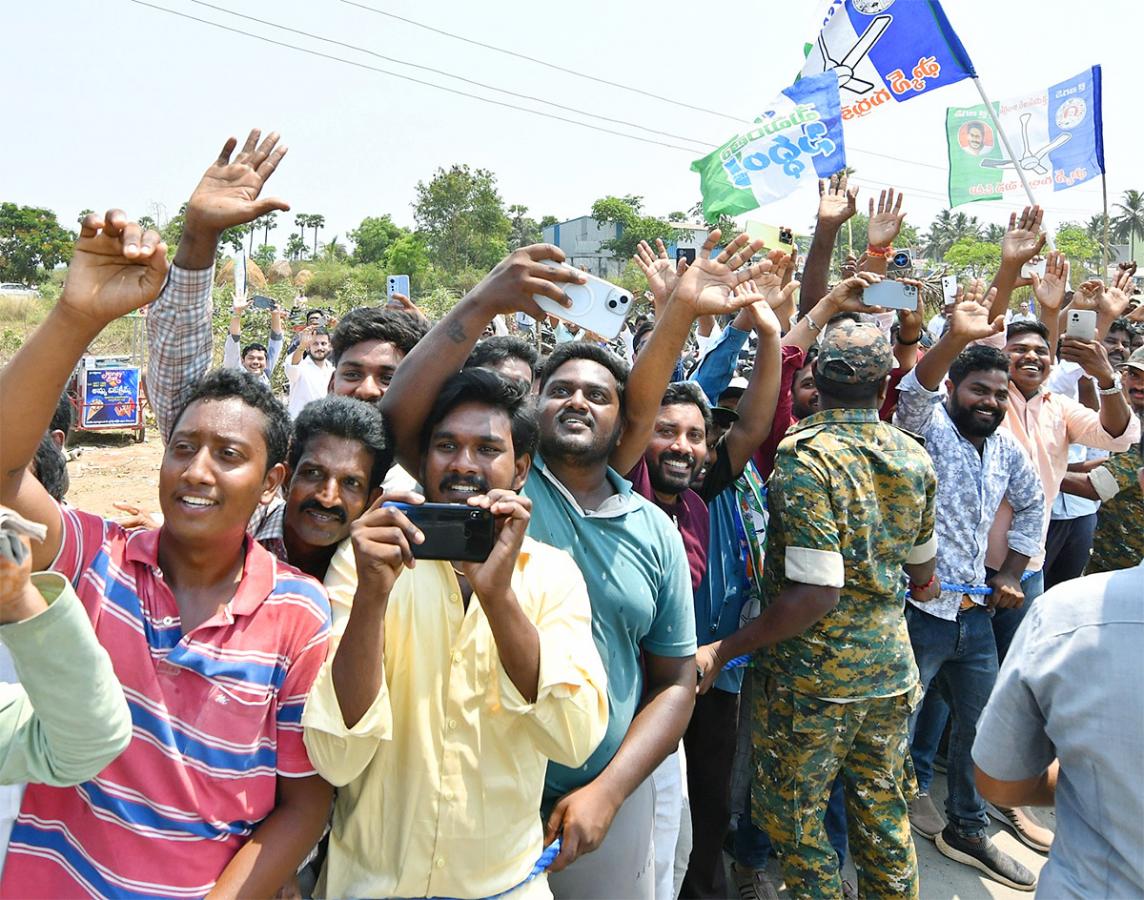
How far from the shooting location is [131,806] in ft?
4.78

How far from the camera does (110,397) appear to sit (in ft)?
41.7

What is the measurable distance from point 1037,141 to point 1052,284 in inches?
152

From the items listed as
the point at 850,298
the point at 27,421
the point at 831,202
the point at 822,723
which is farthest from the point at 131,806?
the point at 831,202

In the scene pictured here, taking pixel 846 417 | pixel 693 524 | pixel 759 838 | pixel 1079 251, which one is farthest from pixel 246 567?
pixel 1079 251

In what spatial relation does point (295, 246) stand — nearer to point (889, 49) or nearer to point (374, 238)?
point (374, 238)

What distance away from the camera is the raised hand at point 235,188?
193 centimetres

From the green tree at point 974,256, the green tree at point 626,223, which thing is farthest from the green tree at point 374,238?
the green tree at point 974,256

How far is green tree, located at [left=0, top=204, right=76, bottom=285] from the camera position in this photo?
3725 centimetres

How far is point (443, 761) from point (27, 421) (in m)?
1.01

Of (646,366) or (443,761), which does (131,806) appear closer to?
(443,761)

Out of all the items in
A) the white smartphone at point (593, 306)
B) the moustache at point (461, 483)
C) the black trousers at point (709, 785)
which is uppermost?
the white smartphone at point (593, 306)

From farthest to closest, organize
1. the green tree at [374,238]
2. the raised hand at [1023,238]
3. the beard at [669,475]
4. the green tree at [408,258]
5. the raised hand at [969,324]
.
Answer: the green tree at [374,238]
the green tree at [408,258]
the raised hand at [1023,238]
the raised hand at [969,324]
the beard at [669,475]

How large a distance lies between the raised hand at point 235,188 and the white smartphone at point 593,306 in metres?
0.70

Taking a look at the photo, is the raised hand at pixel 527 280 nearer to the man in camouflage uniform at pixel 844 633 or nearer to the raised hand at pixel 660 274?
the raised hand at pixel 660 274
